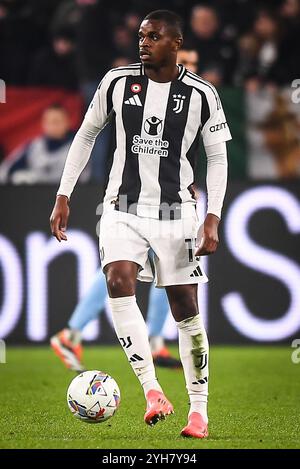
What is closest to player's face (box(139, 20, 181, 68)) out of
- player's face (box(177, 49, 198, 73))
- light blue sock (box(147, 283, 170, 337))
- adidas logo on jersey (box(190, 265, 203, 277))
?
adidas logo on jersey (box(190, 265, 203, 277))

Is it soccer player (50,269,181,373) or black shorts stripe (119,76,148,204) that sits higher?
black shorts stripe (119,76,148,204)

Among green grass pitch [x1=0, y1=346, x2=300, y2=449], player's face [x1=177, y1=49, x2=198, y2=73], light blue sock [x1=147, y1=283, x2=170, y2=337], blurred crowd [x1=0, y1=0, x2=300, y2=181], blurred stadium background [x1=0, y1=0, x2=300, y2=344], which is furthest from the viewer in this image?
blurred crowd [x1=0, y1=0, x2=300, y2=181]

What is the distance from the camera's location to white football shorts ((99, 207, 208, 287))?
18.1ft

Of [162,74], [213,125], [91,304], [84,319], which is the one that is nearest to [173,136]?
[213,125]

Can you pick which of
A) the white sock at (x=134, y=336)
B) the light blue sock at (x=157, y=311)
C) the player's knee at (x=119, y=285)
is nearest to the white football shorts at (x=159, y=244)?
the player's knee at (x=119, y=285)

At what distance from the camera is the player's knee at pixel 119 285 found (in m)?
5.39

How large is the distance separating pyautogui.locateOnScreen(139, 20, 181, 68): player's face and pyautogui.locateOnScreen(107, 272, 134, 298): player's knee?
110 centimetres

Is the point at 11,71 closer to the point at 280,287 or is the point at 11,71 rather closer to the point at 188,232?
the point at 280,287

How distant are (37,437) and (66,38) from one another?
6951 millimetres

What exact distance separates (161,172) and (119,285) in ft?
2.10

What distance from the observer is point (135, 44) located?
10.7 meters

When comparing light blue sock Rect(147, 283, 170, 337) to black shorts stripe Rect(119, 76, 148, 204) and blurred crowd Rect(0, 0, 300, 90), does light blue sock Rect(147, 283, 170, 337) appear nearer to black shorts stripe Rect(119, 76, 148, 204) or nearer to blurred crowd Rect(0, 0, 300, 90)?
black shorts stripe Rect(119, 76, 148, 204)

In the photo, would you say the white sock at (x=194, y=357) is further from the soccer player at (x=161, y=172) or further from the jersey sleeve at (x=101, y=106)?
the jersey sleeve at (x=101, y=106)

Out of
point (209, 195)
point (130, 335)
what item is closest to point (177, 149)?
point (209, 195)
